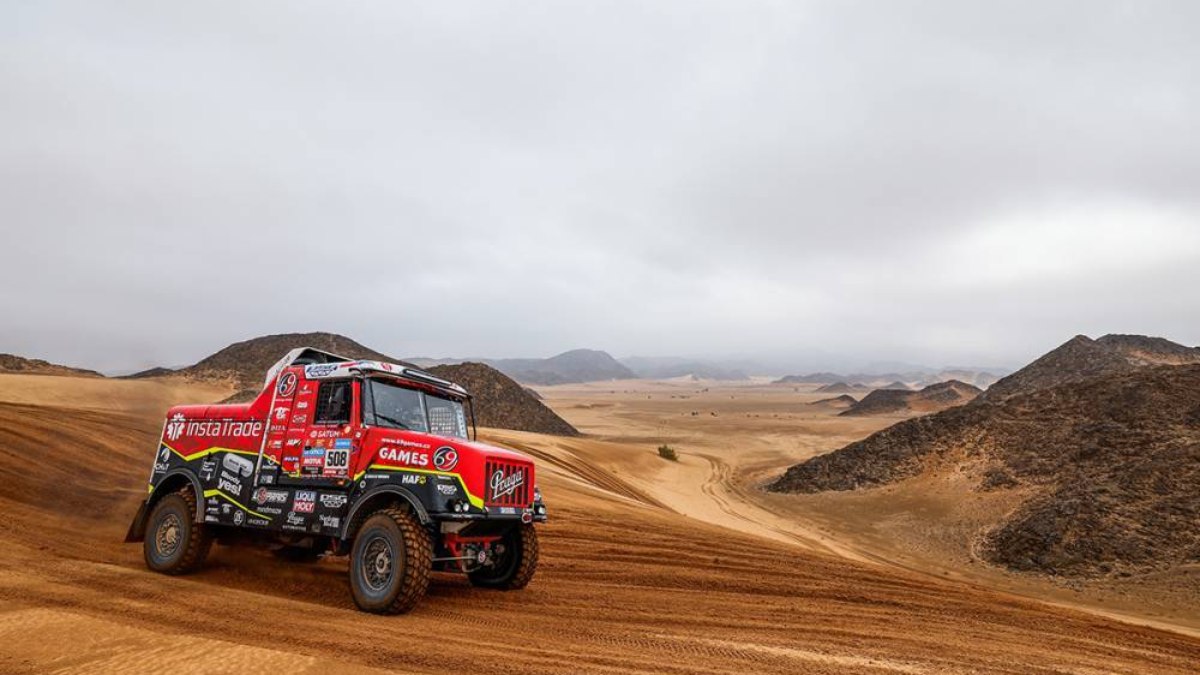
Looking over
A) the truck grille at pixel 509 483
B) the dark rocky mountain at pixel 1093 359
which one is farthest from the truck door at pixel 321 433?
the dark rocky mountain at pixel 1093 359

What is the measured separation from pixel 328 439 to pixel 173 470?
326cm

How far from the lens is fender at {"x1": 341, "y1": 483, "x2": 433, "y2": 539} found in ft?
25.0

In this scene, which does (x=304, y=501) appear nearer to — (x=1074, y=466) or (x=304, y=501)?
(x=304, y=501)

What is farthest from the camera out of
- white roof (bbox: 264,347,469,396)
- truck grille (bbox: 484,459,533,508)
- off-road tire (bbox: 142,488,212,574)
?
off-road tire (bbox: 142,488,212,574)

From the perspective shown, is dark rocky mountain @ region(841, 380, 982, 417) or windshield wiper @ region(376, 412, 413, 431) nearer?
windshield wiper @ region(376, 412, 413, 431)

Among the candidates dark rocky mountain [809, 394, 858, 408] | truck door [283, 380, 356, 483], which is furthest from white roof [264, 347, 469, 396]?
dark rocky mountain [809, 394, 858, 408]

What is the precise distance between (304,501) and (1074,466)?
24339 millimetres

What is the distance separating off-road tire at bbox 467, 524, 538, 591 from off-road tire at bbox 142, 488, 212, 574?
3947 mm

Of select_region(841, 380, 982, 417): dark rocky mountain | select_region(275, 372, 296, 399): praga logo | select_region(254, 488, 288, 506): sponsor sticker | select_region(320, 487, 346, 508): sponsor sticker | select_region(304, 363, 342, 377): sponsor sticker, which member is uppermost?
select_region(841, 380, 982, 417): dark rocky mountain

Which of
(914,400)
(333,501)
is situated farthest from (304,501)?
→ (914,400)

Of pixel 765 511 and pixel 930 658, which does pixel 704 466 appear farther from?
pixel 930 658

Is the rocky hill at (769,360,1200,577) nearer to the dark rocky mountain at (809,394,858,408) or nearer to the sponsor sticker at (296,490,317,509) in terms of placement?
the sponsor sticker at (296,490,317,509)

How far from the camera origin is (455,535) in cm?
808

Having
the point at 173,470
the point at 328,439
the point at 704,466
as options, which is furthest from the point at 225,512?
the point at 704,466
